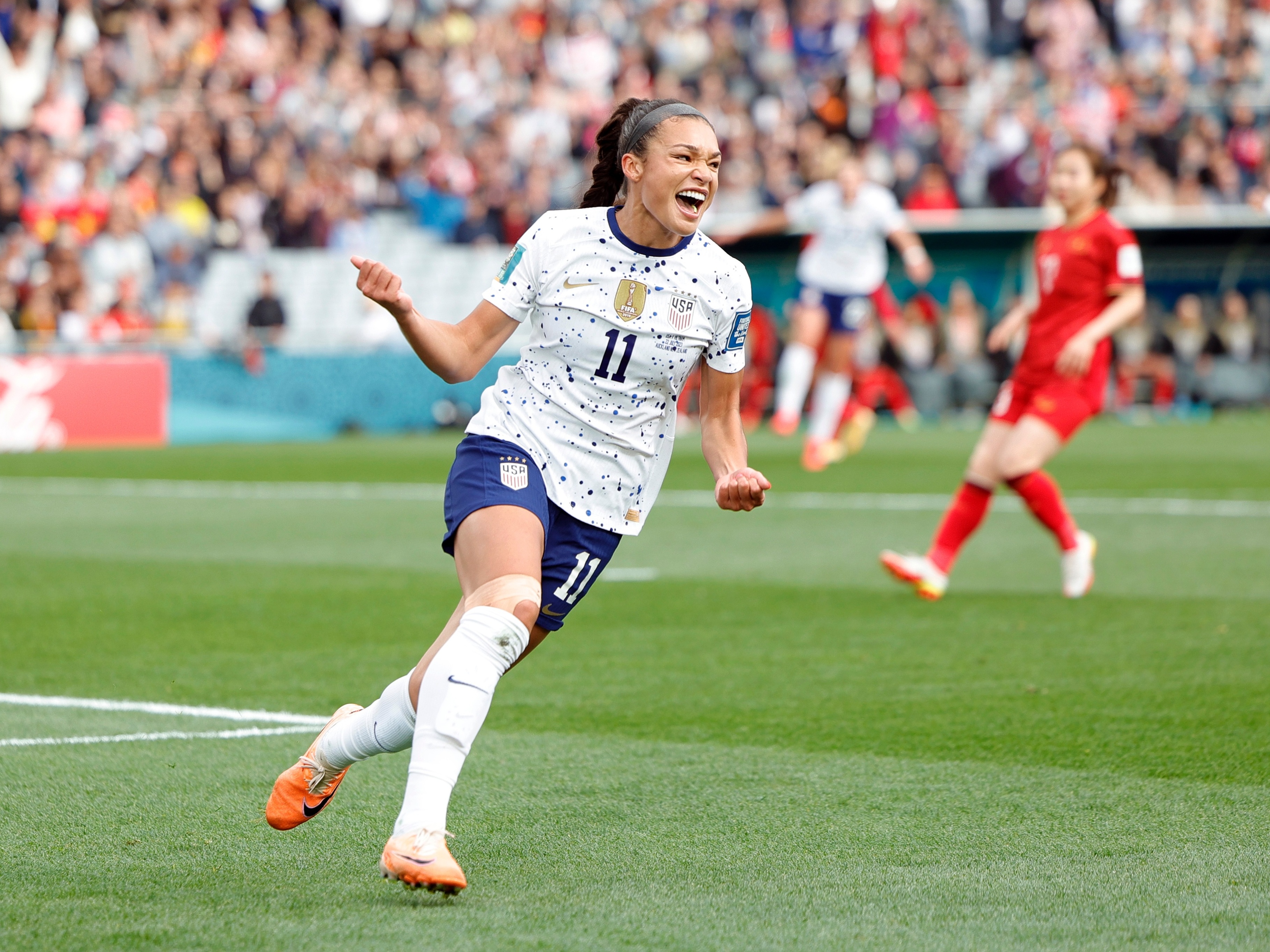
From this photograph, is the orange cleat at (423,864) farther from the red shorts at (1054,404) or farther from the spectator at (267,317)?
the spectator at (267,317)

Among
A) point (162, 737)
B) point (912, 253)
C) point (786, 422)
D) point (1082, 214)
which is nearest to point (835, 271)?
point (912, 253)

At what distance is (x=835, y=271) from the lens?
58.9 feet

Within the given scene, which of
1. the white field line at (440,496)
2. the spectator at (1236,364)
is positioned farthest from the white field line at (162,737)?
the spectator at (1236,364)

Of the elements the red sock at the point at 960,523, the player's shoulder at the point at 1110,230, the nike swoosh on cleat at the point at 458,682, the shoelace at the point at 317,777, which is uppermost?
the player's shoulder at the point at 1110,230

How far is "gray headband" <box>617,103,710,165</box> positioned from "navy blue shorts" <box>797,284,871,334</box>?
13327 mm

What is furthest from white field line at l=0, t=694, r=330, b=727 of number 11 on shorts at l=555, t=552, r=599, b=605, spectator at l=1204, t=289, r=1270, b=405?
spectator at l=1204, t=289, r=1270, b=405

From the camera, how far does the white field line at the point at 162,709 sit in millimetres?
6469

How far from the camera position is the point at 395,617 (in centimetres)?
902

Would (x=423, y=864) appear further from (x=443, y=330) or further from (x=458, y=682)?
(x=443, y=330)

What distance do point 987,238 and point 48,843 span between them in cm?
2589

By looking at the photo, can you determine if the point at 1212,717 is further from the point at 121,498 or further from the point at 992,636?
the point at 121,498

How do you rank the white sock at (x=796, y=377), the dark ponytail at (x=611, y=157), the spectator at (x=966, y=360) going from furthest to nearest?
the spectator at (x=966, y=360)
the white sock at (x=796, y=377)
the dark ponytail at (x=611, y=157)

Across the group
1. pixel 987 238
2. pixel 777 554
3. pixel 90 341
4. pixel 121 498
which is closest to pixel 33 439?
pixel 90 341

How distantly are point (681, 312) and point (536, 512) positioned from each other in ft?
2.18
